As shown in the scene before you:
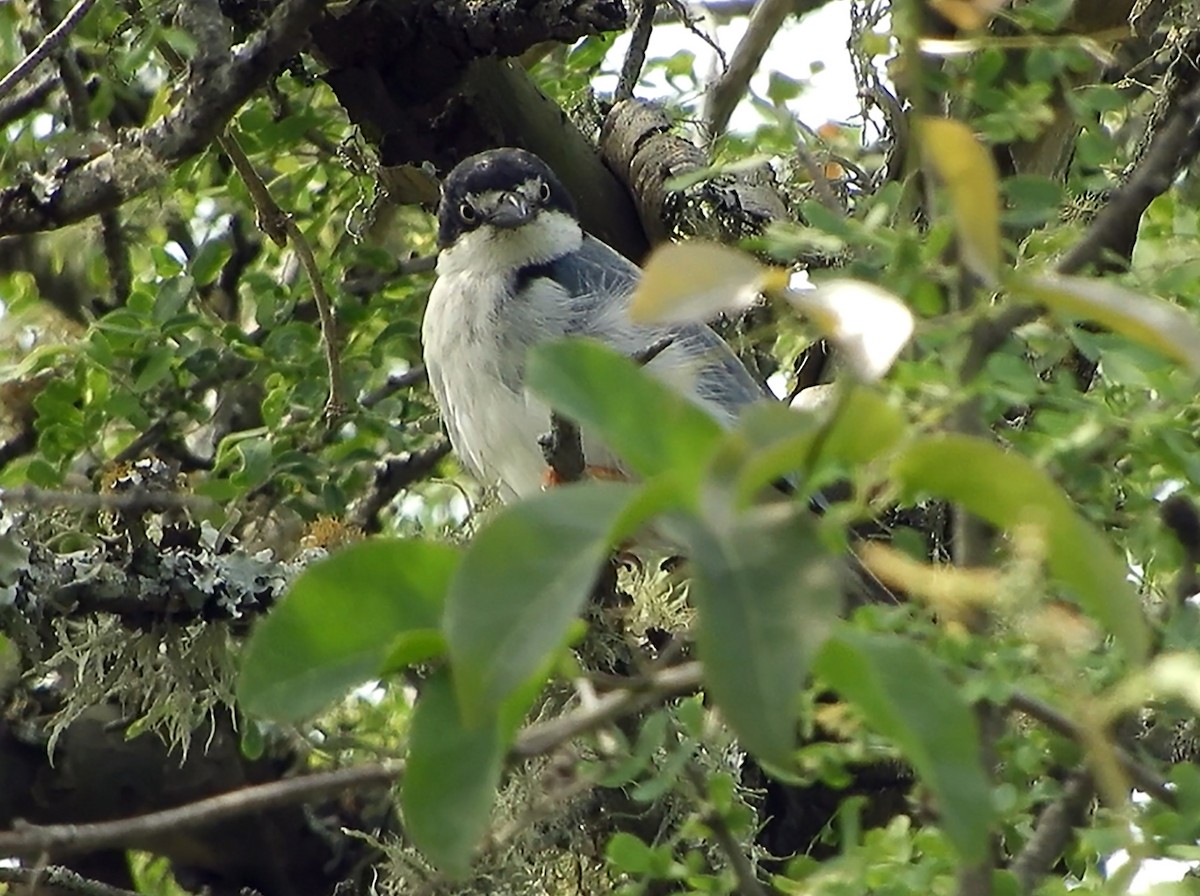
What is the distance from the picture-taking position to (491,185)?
11.5ft

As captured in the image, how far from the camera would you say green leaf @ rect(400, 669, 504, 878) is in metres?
0.90

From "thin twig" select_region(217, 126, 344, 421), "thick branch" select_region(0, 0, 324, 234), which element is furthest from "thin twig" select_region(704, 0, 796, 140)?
"thick branch" select_region(0, 0, 324, 234)

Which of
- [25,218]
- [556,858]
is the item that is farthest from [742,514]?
[25,218]

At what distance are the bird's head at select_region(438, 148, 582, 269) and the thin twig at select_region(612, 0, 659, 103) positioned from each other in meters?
0.40

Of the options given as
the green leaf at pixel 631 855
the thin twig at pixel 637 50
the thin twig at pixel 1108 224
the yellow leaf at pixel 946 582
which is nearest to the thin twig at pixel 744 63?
the thin twig at pixel 637 50

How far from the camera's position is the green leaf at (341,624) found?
Answer: 929 millimetres

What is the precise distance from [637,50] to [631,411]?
3.33m

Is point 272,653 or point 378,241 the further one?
point 378,241

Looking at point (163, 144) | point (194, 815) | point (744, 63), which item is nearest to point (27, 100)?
point (163, 144)

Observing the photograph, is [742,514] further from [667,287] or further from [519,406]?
[519,406]

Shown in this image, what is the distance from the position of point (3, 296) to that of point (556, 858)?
2.07m

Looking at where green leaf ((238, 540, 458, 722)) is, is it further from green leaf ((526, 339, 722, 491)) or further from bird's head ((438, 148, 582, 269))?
bird's head ((438, 148, 582, 269))

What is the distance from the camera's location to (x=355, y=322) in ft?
12.5

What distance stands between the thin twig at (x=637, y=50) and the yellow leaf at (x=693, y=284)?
3141 millimetres
